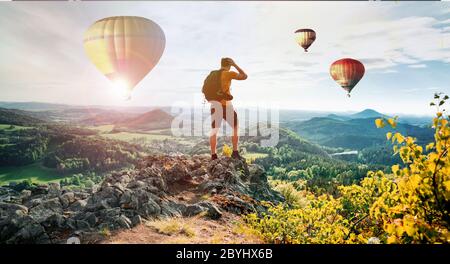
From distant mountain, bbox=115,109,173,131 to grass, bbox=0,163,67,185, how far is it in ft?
147

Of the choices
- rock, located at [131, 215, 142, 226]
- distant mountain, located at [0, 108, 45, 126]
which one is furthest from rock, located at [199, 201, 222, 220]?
distant mountain, located at [0, 108, 45, 126]

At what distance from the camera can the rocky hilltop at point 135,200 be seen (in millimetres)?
6617

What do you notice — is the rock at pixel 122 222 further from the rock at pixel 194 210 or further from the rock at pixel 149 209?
the rock at pixel 194 210

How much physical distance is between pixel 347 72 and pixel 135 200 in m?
33.7

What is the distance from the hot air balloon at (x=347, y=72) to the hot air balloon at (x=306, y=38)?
415cm

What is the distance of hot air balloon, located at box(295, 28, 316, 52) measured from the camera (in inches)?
1542

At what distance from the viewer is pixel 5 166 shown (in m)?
66.4

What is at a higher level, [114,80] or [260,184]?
[114,80]

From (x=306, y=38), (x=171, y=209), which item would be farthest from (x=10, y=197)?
(x=306, y=38)

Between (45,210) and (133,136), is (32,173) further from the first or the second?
(45,210)

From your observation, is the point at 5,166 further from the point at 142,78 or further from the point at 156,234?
the point at 156,234

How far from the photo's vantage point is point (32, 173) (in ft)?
224
